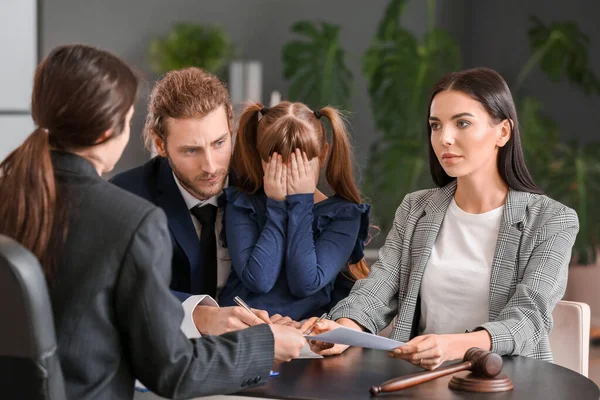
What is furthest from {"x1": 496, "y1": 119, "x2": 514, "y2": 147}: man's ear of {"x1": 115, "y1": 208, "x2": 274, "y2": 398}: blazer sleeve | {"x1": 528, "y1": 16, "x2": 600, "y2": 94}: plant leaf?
{"x1": 528, "y1": 16, "x2": 600, "y2": 94}: plant leaf

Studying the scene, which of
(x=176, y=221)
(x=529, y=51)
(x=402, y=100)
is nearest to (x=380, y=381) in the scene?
(x=176, y=221)

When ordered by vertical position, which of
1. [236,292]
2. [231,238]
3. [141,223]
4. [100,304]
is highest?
[141,223]

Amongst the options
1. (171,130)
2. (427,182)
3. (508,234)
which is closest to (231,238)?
(171,130)

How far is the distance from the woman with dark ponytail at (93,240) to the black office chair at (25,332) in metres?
0.08

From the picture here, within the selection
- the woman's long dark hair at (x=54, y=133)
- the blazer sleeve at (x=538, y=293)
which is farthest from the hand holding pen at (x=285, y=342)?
the blazer sleeve at (x=538, y=293)

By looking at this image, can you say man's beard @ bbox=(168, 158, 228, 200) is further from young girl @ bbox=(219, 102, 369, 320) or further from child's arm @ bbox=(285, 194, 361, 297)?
child's arm @ bbox=(285, 194, 361, 297)

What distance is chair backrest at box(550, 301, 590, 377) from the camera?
2.24 meters

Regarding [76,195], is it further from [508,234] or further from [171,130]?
[508,234]

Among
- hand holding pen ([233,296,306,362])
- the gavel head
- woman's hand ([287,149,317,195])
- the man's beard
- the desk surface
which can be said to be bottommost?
the desk surface

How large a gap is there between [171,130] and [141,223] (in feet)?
3.20

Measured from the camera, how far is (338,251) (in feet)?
7.66

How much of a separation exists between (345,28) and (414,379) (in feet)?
16.8

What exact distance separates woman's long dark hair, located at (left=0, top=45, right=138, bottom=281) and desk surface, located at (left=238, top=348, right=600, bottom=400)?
20.2 inches

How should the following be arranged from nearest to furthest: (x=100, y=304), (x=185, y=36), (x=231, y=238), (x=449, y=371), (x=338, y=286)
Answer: (x=100, y=304) → (x=449, y=371) → (x=231, y=238) → (x=338, y=286) → (x=185, y=36)
